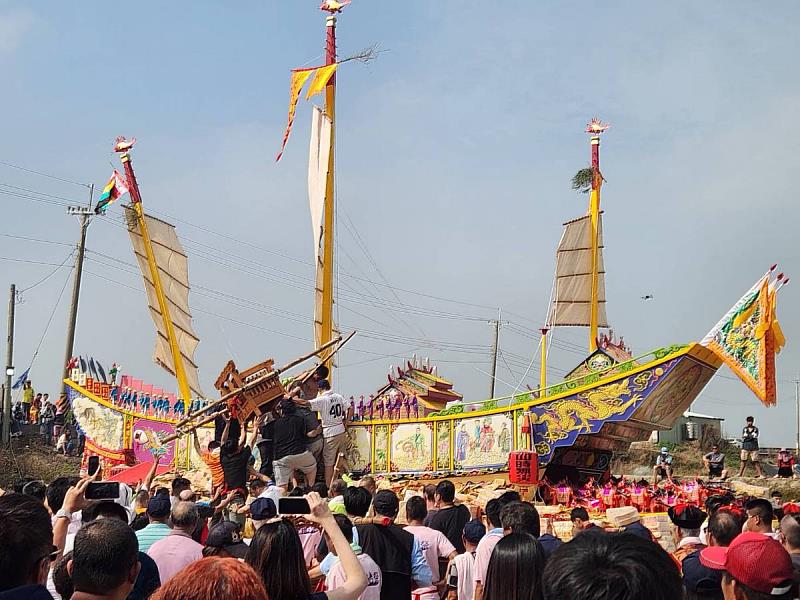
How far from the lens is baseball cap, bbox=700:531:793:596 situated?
3.12m

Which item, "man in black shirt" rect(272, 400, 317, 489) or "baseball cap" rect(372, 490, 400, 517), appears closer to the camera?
"baseball cap" rect(372, 490, 400, 517)

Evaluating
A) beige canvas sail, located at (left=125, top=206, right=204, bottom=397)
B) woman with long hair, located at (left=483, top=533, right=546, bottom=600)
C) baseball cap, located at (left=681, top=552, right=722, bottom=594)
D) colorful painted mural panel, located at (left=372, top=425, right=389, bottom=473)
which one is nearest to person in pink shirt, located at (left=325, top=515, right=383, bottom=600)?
woman with long hair, located at (left=483, top=533, right=546, bottom=600)

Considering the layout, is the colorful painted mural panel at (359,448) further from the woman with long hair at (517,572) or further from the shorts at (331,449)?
the woman with long hair at (517,572)

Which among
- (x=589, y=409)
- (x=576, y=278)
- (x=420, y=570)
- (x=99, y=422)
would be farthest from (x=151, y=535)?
(x=576, y=278)

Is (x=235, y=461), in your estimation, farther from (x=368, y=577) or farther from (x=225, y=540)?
(x=368, y=577)

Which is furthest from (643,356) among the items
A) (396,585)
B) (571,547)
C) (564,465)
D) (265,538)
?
(571,547)

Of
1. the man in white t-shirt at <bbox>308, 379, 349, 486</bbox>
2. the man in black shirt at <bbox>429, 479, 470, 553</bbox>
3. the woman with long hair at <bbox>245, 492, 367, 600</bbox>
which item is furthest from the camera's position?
the man in white t-shirt at <bbox>308, 379, 349, 486</bbox>

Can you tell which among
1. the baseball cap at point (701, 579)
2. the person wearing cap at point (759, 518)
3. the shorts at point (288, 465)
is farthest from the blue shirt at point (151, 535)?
the shorts at point (288, 465)

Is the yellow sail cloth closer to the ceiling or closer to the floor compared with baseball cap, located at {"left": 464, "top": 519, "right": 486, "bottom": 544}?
closer to the ceiling

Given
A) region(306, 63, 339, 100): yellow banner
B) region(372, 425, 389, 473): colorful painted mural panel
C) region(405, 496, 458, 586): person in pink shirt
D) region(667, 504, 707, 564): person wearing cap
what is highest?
region(306, 63, 339, 100): yellow banner

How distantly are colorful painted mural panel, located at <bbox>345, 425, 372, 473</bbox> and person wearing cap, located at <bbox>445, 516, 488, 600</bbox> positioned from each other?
14.2 m

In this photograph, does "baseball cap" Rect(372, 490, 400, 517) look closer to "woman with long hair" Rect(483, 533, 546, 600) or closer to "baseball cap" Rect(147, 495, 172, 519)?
"baseball cap" Rect(147, 495, 172, 519)

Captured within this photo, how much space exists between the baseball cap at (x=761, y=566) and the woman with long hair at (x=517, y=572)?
868mm

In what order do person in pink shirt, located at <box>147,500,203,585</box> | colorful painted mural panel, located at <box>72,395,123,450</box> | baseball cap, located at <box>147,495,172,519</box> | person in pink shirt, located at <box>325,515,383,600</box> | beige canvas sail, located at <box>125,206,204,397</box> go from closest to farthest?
1. person in pink shirt, located at <box>325,515,383,600</box>
2. person in pink shirt, located at <box>147,500,203,585</box>
3. baseball cap, located at <box>147,495,172,519</box>
4. colorful painted mural panel, located at <box>72,395,123,450</box>
5. beige canvas sail, located at <box>125,206,204,397</box>
